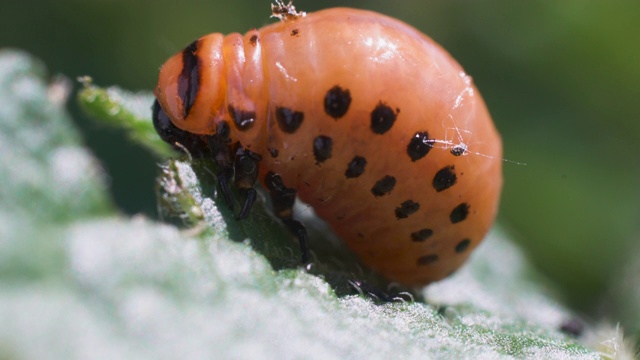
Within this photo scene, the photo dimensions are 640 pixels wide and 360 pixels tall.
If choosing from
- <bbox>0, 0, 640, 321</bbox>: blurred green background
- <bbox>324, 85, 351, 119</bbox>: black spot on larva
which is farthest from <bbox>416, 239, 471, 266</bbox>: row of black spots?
<bbox>0, 0, 640, 321</bbox>: blurred green background

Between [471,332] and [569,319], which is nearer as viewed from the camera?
[471,332]

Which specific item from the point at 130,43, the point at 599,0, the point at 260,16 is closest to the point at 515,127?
the point at 599,0

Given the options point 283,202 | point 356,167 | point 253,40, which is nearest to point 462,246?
point 356,167

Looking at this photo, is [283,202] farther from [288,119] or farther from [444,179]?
[444,179]

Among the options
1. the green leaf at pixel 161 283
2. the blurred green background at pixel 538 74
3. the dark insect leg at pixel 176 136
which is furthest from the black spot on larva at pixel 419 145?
the blurred green background at pixel 538 74

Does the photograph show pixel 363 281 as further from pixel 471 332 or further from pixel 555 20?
pixel 555 20

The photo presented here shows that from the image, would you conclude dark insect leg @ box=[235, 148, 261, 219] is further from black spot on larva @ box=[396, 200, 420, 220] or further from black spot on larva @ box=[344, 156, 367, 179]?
black spot on larva @ box=[396, 200, 420, 220]
